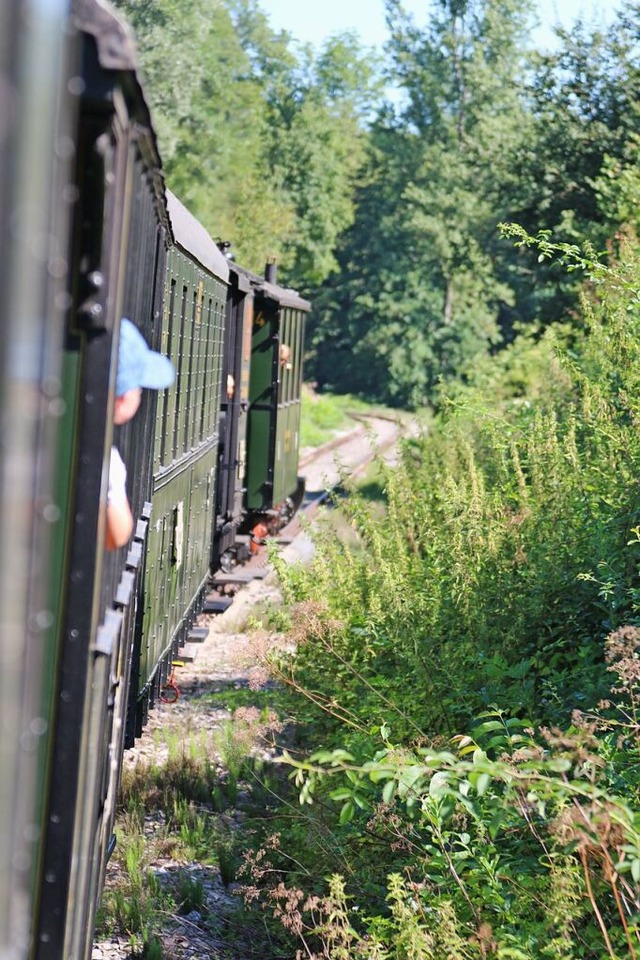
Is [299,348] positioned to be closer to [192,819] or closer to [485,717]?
[192,819]

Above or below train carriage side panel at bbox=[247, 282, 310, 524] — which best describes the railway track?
below

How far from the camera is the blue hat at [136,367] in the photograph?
309cm

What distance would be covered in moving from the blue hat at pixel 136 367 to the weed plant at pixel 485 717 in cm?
119

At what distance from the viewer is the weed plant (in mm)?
A: 3969

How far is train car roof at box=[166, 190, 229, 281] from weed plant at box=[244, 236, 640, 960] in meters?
1.99

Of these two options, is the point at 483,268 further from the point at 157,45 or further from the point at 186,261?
the point at 186,261

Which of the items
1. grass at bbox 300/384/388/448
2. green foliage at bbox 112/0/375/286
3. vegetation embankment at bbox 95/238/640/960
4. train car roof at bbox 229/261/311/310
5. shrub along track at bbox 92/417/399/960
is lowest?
grass at bbox 300/384/388/448

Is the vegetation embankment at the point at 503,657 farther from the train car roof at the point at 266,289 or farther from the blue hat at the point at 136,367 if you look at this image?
the train car roof at the point at 266,289

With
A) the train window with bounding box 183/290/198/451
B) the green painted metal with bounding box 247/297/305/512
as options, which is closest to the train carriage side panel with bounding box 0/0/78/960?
the train window with bounding box 183/290/198/451

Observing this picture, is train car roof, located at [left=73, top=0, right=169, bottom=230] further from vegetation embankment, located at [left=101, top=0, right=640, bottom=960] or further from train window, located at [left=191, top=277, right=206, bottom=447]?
train window, located at [left=191, top=277, right=206, bottom=447]

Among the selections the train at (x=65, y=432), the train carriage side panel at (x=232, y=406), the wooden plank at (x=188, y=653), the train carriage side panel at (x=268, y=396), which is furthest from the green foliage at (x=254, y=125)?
the train at (x=65, y=432)

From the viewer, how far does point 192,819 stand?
718 cm

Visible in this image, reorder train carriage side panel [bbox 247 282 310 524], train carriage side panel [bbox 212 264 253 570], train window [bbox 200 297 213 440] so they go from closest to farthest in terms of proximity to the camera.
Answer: train window [bbox 200 297 213 440]
train carriage side panel [bbox 212 264 253 570]
train carriage side panel [bbox 247 282 310 524]

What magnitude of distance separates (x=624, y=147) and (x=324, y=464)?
39.3ft
